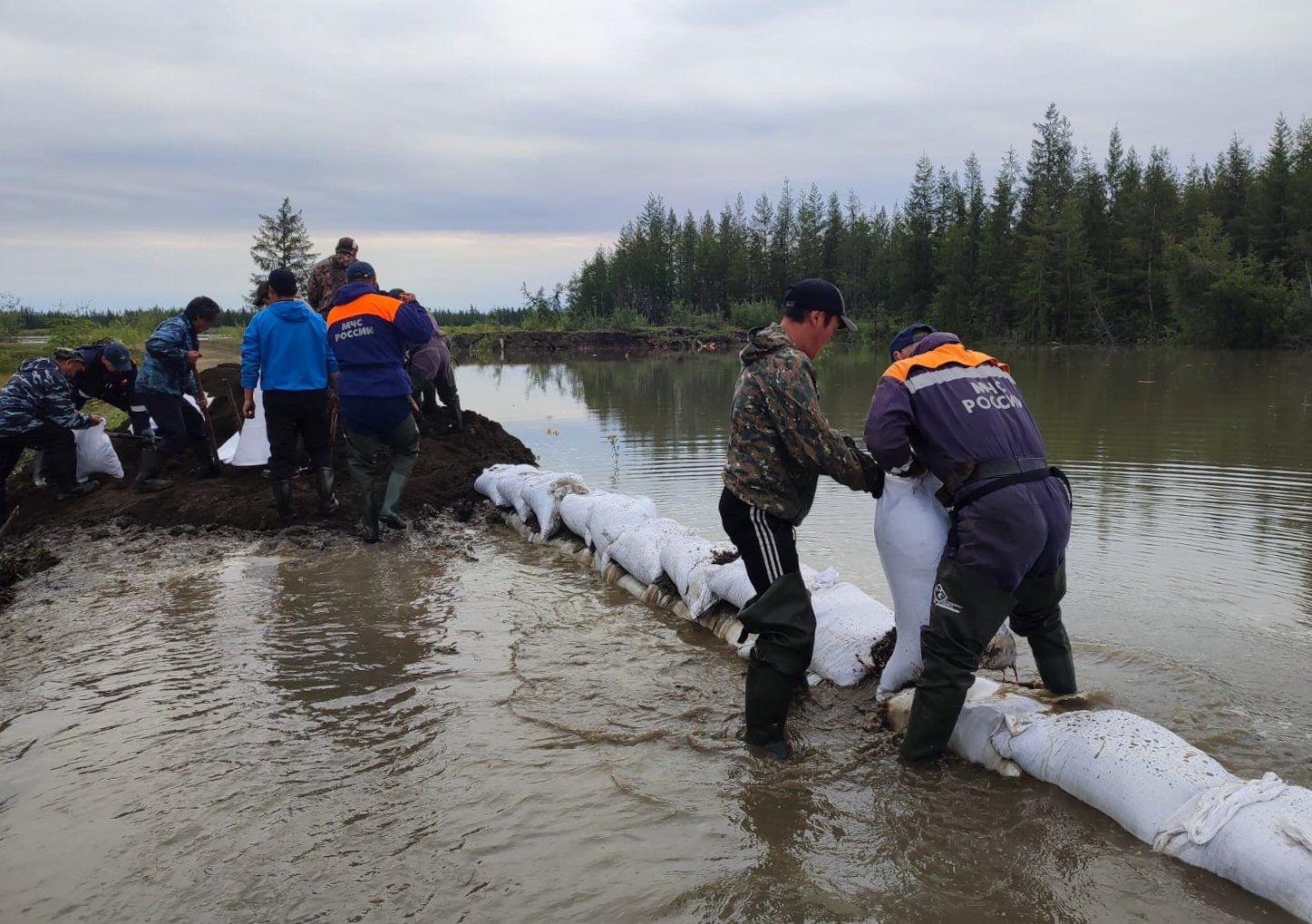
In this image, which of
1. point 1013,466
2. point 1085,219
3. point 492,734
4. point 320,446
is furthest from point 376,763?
point 1085,219

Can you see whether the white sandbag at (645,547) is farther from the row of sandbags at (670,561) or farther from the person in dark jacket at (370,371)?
the person in dark jacket at (370,371)

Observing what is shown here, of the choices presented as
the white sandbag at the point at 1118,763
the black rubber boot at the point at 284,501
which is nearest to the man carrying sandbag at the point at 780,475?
the white sandbag at the point at 1118,763

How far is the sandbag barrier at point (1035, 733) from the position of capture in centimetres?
239

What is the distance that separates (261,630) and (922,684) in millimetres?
3408

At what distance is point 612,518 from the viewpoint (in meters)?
6.16

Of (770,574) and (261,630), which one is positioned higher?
(770,574)

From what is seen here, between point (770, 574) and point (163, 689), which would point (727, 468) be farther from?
point (163, 689)

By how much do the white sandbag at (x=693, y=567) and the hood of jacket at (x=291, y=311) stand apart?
3371 mm

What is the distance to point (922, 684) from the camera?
3150mm

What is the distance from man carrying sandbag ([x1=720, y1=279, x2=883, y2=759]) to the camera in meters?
3.34

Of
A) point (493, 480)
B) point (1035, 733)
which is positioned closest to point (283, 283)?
point (493, 480)

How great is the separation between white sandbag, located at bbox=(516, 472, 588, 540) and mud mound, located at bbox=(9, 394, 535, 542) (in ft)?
2.64

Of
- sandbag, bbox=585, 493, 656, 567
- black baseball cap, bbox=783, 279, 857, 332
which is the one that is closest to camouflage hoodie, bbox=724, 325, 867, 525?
black baseball cap, bbox=783, 279, 857, 332

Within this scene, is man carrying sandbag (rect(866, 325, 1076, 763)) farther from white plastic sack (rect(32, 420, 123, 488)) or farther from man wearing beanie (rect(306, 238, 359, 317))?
white plastic sack (rect(32, 420, 123, 488))
